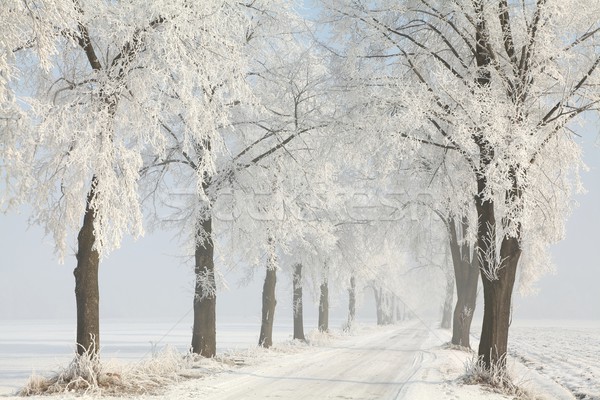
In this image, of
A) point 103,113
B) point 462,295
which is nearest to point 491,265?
point 103,113

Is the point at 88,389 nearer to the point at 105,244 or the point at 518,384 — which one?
the point at 105,244

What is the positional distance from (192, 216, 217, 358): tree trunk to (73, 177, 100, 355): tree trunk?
4.72m

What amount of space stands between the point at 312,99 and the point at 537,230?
22.8 ft

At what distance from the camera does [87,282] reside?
10.4 metres

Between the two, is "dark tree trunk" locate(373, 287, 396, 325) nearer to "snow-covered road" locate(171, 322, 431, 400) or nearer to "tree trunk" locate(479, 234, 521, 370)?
"snow-covered road" locate(171, 322, 431, 400)

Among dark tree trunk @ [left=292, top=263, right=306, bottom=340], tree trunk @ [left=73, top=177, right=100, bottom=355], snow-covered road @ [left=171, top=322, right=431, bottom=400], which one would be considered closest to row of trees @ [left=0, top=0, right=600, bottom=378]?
tree trunk @ [left=73, top=177, right=100, bottom=355]

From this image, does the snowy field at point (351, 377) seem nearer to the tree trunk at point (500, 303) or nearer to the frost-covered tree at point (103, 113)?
the tree trunk at point (500, 303)

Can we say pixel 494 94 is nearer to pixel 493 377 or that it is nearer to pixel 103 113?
pixel 493 377

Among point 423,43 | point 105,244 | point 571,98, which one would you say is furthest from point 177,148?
point 571,98

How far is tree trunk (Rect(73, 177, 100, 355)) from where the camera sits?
10305mm

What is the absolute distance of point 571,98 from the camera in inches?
490

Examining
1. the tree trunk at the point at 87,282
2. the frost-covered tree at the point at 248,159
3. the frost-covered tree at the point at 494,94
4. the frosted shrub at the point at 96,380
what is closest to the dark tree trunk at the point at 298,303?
the frost-covered tree at the point at 248,159

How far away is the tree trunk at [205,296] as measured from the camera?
596 inches

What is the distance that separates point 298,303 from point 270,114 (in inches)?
538
